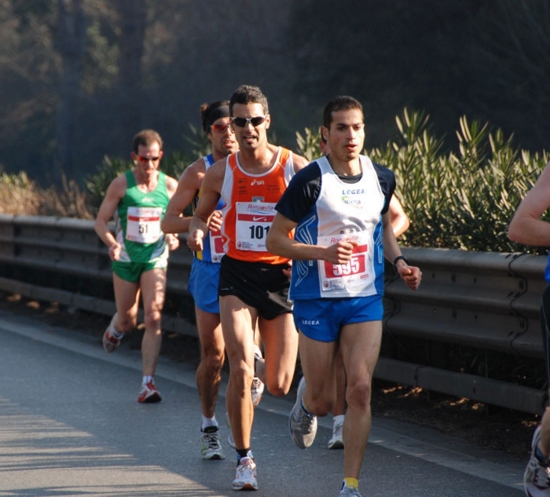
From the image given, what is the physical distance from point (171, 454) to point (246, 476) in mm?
1048

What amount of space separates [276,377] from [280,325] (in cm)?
27

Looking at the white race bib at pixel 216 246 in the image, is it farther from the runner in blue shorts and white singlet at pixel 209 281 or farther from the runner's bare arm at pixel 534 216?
the runner's bare arm at pixel 534 216

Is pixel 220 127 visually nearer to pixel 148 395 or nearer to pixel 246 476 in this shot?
pixel 246 476

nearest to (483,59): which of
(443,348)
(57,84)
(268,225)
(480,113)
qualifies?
(480,113)

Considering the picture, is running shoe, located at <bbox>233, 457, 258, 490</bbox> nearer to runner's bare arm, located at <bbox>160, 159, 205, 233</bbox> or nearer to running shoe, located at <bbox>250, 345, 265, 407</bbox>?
running shoe, located at <bbox>250, 345, 265, 407</bbox>

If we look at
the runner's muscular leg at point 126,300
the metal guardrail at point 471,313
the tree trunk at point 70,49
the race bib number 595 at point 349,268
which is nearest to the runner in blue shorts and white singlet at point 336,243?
the race bib number 595 at point 349,268

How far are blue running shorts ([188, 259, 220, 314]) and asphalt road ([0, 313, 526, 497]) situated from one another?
0.87 metres

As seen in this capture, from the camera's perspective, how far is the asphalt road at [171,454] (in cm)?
607

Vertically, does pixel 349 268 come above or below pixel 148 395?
above

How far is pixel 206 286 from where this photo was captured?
710 centimetres

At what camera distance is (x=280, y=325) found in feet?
20.8

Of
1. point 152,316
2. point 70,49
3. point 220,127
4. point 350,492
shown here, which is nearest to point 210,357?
point 220,127

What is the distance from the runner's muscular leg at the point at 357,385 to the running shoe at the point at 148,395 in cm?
332

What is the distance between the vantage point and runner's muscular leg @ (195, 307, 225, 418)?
704cm
